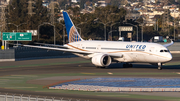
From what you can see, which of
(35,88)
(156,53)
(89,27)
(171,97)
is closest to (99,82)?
(35,88)

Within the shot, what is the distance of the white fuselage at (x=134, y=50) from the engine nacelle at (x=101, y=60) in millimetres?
1278

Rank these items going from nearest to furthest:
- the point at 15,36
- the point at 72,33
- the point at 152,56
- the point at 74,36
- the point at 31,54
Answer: the point at 152,56
the point at 74,36
the point at 72,33
the point at 31,54
the point at 15,36

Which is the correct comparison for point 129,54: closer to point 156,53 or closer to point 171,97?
point 156,53

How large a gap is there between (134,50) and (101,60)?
4644 millimetres

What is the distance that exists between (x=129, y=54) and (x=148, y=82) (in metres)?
15.2

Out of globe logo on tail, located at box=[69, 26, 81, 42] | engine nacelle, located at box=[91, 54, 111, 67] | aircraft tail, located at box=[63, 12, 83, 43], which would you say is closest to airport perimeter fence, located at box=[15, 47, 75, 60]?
aircraft tail, located at box=[63, 12, 83, 43]

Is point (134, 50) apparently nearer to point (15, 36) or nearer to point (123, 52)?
point (123, 52)

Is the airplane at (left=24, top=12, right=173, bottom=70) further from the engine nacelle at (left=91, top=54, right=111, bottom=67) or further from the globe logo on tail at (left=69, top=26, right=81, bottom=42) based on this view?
the globe logo on tail at (left=69, top=26, right=81, bottom=42)

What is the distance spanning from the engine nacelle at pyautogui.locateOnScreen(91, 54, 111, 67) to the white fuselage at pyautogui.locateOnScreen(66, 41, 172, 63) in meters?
1.28

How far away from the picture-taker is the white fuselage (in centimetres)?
4625

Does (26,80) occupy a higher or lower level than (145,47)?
lower

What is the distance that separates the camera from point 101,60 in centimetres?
4853

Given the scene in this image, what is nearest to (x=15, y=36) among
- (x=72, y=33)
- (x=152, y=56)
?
(x=72, y=33)

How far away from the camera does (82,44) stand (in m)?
55.8
